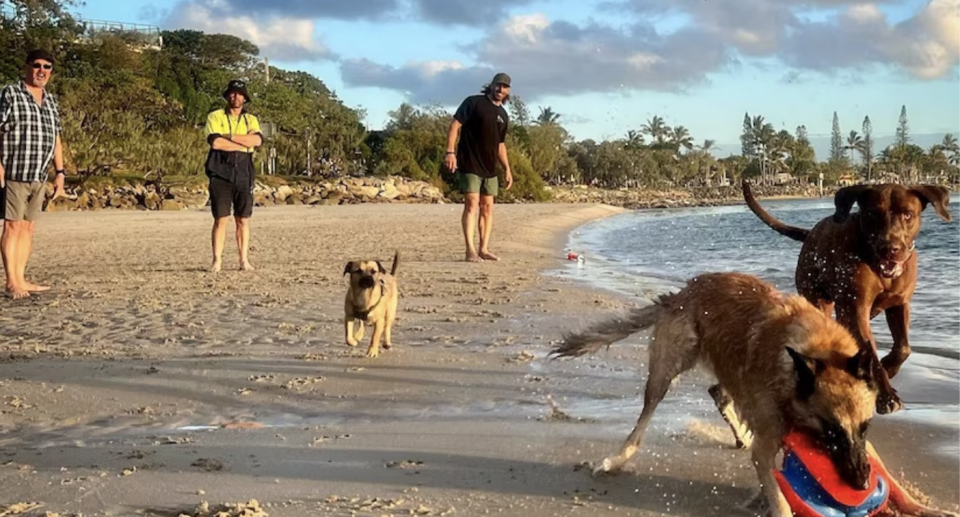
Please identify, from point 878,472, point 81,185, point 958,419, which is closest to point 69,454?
point 878,472

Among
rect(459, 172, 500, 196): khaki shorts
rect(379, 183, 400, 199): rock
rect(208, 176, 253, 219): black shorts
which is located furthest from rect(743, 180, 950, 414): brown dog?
rect(379, 183, 400, 199): rock

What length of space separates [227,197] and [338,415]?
22.1 ft

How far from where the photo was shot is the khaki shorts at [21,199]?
31.9 feet

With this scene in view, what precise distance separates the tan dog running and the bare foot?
7.38m

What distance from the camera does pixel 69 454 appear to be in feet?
14.5

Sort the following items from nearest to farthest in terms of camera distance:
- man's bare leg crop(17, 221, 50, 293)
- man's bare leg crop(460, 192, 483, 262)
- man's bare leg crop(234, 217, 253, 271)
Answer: man's bare leg crop(17, 221, 50, 293) → man's bare leg crop(234, 217, 253, 271) → man's bare leg crop(460, 192, 483, 262)

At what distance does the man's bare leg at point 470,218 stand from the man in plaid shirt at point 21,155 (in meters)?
5.23

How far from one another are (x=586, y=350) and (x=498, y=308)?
4062mm

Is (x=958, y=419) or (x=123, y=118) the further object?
(x=123, y=118)

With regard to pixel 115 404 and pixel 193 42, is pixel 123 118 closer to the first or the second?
pixel 193 42

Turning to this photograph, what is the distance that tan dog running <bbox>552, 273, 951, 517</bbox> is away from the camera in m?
3.20

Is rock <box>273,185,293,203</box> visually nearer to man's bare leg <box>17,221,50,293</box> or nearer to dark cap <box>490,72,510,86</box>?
dark cap <box>490,72,510,86</box>

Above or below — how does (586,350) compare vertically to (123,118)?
below

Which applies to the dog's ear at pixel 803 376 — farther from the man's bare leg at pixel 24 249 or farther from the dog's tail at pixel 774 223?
the man's bare leg at pixel 24 249
